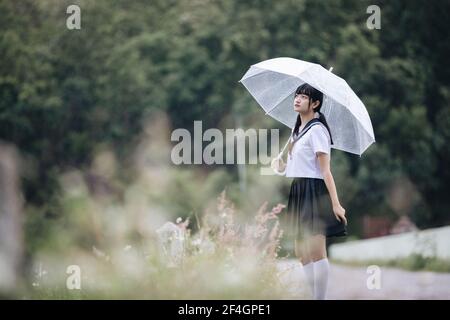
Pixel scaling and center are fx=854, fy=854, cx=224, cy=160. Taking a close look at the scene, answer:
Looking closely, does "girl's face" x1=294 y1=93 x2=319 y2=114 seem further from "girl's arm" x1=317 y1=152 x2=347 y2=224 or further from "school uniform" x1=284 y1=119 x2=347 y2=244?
"girl's arm" x1=317 y1=152 x2=347 y2=224

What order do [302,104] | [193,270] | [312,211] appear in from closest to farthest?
1. [312,211]
2. [302,104]
3. [193,270]

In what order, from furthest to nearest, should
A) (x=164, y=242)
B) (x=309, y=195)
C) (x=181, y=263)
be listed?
(x=164, y=242) → (x=181, y=263) → (x=309, y=195)

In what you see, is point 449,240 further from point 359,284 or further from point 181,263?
point 181,263

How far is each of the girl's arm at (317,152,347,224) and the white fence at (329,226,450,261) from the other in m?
4.90

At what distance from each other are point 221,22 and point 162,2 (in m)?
0.89

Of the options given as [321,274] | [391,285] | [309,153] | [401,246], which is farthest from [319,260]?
[401,246]

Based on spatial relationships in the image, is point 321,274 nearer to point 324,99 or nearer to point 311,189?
point 311,189

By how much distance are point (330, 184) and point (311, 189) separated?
17 cm

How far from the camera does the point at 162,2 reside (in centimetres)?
1222

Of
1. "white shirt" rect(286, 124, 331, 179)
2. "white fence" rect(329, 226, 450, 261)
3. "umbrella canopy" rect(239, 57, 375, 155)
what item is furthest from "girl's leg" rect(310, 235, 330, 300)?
"white fence" rect(329, 226, 450, 261)

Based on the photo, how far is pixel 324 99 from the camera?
5.32 meters

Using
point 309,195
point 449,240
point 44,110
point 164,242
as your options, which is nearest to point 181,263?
point 164,242

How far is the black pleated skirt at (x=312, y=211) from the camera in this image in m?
4.74

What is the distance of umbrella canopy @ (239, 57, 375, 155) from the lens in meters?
4.95
